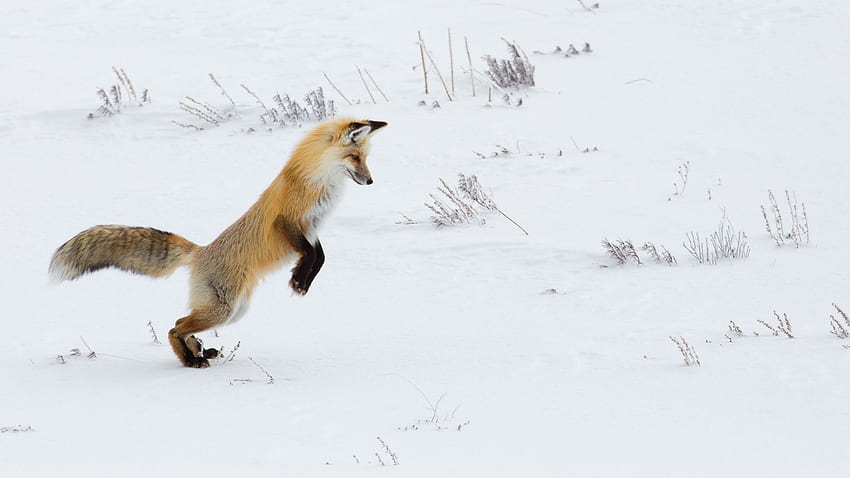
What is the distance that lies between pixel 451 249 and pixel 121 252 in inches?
116

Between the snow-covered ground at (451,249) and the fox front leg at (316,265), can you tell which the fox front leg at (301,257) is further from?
the snow-covered ground at (451,249)

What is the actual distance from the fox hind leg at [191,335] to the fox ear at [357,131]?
1420 mm

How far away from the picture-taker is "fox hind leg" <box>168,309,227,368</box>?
21.1 ft

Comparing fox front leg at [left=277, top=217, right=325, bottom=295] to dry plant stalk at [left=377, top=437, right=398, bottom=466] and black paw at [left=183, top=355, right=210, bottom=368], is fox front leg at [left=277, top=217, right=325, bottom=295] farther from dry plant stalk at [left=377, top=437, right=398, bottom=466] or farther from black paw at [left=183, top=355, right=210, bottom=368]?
dry plant stalk at [left=377, top=437, right=398, bottom=466]

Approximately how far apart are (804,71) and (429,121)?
4.45 metres

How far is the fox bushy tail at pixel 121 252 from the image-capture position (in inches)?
252

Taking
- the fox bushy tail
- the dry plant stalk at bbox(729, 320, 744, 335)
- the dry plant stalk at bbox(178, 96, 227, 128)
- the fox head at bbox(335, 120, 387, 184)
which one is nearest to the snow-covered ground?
the dry plant stalk at bbox(729, 320, 744, 335)

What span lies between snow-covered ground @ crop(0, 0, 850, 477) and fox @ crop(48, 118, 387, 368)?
1.29 feet

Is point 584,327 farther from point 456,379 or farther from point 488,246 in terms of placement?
point 488,246

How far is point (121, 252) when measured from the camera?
6.56 metres

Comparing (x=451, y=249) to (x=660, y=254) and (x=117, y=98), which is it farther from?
(x=117, y=98)

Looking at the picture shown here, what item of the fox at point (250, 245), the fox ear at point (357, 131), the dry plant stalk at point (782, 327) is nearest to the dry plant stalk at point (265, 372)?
the fox at point (250, 245)

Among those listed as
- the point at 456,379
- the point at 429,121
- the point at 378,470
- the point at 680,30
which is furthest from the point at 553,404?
the point at 680,30

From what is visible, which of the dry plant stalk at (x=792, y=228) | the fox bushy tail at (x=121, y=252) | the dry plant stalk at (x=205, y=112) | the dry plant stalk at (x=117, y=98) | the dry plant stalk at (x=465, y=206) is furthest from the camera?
the dry plant stalk at (x=117, y=98)
